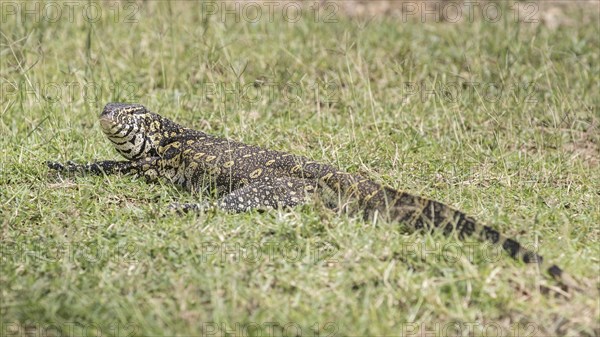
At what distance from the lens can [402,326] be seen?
5457 millimetres

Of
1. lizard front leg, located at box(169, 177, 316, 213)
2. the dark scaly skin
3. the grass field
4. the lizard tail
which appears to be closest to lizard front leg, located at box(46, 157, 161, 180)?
the dark scaly skin

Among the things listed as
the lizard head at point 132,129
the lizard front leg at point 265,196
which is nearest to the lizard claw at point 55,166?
the lizard head at point 132,129

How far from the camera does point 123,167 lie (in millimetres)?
7941

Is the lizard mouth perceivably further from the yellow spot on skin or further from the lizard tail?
the lizard tail

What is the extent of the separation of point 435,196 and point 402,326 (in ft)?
7.41

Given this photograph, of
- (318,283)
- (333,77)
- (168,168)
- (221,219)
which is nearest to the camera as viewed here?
(318,283)

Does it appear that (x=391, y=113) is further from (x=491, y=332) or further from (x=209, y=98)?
(x=491, y=332)

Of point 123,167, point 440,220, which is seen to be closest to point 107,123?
point 123,167

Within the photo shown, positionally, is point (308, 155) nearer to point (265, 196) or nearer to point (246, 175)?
point (246, 175)

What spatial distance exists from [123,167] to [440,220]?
3.04m

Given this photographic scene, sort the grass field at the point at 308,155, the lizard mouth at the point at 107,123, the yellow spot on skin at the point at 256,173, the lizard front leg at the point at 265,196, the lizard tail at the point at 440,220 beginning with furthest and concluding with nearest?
the lizard mouth at the point at 107,123 → the yellow spot on skin at the point at 256,173 → the lizard front leg at the point at 265,196 → the lizard tail at the point at 440,220 → the grass field at the point at 308,155

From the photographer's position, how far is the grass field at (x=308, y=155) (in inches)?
219

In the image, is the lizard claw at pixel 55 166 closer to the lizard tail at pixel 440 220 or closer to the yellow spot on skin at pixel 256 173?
the yellow spot on skin at pixel 256 173

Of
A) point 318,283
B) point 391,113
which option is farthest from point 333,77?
point 318,283
